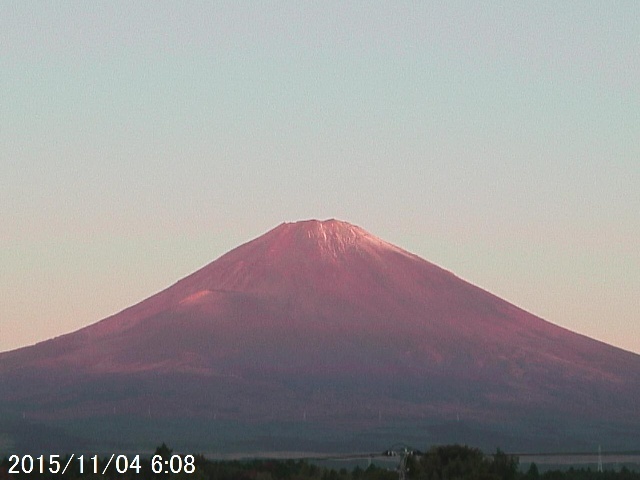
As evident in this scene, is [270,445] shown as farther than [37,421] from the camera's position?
No

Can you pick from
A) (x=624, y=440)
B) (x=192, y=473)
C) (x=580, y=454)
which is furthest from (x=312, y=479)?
(x=624, y=440)

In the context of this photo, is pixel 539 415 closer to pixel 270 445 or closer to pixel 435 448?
pixel 270 445

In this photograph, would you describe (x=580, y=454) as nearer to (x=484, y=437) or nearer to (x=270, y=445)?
(x=484, y=437)

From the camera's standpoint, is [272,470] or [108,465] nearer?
[108,465]

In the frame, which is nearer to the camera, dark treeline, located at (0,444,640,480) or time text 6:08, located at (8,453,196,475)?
time text 6:08, located at (8,453,196,475)

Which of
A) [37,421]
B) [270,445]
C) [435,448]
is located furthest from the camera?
[37,421]

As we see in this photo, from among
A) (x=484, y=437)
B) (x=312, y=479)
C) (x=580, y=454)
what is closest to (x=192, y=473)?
(x=312, y=479)

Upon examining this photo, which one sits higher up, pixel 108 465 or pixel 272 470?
pixel 272 470

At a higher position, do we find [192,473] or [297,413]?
[297,413]

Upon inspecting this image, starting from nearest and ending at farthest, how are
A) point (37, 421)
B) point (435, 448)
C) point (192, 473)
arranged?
point (192, 473) → point (435, 448) → point (37, 421)

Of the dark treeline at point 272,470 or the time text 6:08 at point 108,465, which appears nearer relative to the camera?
the time text 6:08 at point 108,465
